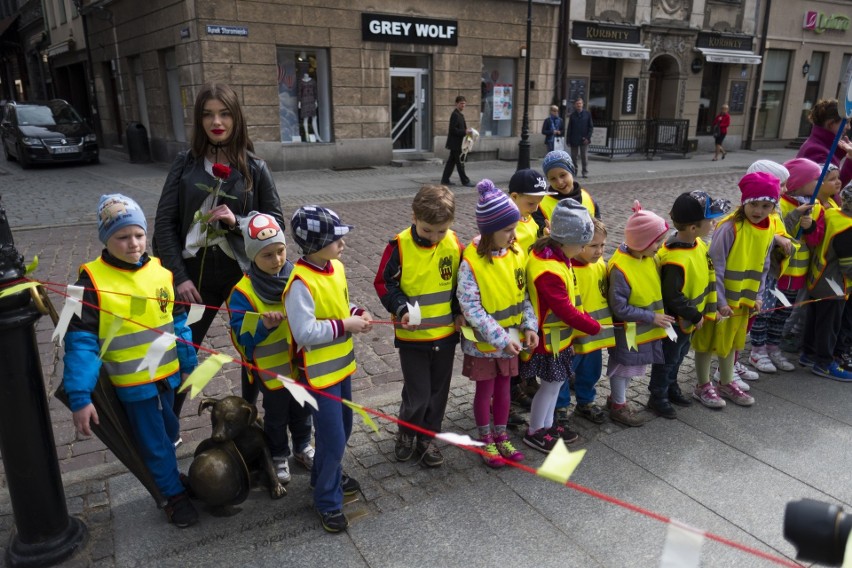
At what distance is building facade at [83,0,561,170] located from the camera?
48.0 feet

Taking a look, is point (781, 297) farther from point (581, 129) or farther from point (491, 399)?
point (581, 129)

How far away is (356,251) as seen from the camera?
7992mm

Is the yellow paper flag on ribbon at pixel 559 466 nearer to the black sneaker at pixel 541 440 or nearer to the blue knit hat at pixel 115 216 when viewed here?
the black sneaker at pixel 541 440

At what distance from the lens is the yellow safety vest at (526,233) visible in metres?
→ 3.90

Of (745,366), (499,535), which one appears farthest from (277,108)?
(499,535)

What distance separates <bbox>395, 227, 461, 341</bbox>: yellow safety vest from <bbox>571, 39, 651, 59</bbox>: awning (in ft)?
59.6

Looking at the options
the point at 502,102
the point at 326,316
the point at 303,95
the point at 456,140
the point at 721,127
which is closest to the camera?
the point at 326,316

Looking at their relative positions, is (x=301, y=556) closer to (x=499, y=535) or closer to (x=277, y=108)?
(x=499, y=535)

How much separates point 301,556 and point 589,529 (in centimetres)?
140

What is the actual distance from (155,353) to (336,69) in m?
14.4

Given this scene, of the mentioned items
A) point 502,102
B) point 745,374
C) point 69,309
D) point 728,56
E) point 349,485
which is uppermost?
point 728,56

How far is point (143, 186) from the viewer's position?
44.2 ft

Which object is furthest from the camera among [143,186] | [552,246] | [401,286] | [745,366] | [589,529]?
[143,186]

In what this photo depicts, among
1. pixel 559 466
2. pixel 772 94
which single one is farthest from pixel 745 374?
pixel 772 94
